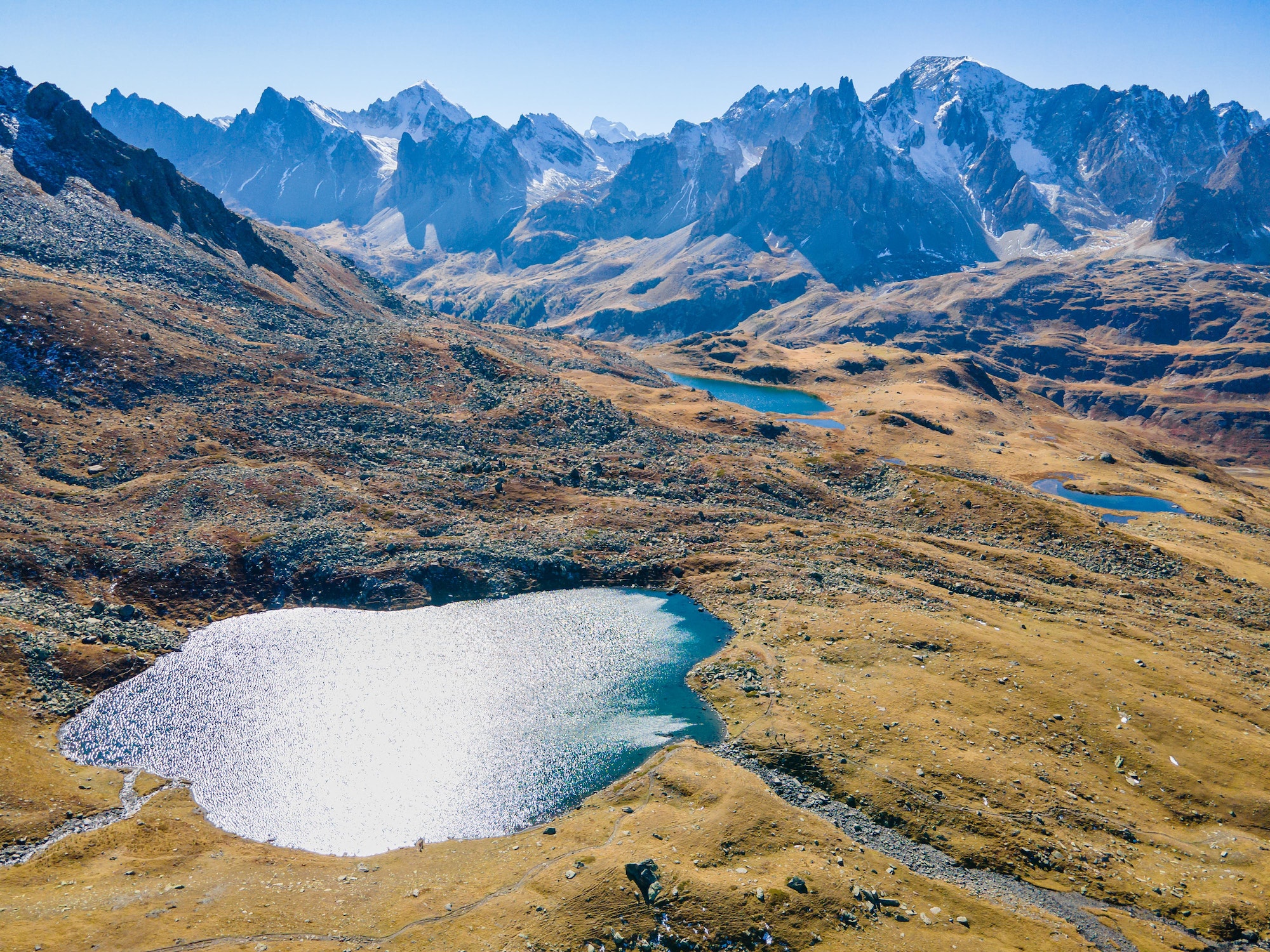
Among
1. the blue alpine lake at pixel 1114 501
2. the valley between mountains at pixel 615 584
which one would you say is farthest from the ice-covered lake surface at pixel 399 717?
the blue alpine lake at pixel 1114 501

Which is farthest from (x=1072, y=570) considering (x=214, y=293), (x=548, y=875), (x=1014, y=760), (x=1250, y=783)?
(x=214, y=293)

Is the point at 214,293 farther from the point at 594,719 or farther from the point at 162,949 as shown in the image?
the point at 162,949

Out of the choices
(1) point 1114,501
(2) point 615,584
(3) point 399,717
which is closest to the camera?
(3) point 399,717

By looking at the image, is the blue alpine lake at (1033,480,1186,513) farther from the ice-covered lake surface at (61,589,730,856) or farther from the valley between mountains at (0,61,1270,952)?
the ice-covered lake surface at (61,589,730,856)

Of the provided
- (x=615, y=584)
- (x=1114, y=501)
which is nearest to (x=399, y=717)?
(x=615, y=584)

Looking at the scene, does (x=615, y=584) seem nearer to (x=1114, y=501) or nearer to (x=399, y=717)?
(x=399, y=717)
